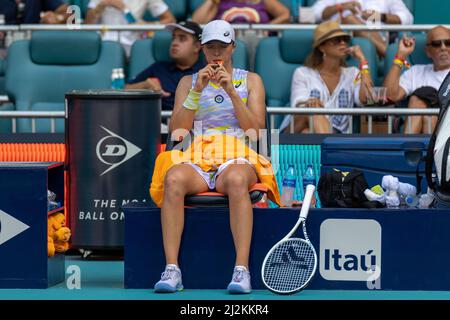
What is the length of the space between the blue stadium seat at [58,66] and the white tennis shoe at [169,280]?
3910 mm

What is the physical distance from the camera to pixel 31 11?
1192cm

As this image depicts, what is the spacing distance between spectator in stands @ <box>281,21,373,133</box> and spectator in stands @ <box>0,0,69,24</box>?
9.93 feet

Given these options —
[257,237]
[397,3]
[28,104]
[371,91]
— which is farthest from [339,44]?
[257,237]

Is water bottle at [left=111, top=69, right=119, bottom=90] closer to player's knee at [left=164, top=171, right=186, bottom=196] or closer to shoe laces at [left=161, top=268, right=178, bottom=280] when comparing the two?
player's knee at [left=164, top=171, right=186, bottom=196]

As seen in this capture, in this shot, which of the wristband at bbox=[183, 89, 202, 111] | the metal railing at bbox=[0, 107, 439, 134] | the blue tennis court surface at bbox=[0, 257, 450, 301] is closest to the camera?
the blue tennis court surface at bbox=[0, 257, 450, 301]

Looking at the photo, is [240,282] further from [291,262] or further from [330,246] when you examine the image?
[330,246]

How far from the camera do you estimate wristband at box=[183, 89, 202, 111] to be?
23.0 feet

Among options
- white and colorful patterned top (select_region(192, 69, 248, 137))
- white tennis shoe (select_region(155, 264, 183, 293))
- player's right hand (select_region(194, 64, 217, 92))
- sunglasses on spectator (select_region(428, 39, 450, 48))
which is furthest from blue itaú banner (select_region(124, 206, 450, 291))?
sunglasses on spectator (select_region(428, 39, 450, 48))

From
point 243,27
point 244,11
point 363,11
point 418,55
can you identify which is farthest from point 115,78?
point 363,11

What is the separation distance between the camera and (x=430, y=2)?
11.7m

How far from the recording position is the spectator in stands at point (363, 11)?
1115 cm

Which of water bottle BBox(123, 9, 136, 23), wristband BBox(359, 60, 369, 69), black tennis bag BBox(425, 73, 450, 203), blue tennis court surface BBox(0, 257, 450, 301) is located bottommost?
blue tennis court surface BBox(0, 257, 450, 301)

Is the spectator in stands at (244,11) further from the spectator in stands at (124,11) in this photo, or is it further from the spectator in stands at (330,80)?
the spectator in stands at (330,80)

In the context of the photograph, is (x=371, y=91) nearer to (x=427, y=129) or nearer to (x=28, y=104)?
(x=427, y=129)
